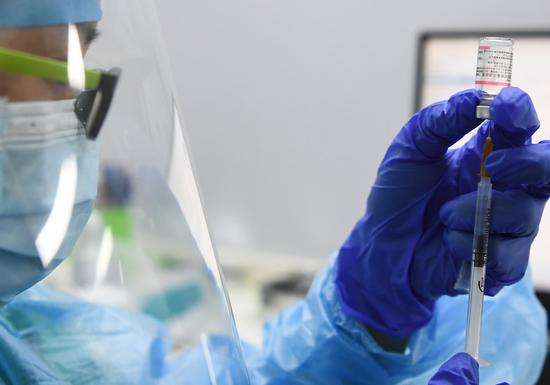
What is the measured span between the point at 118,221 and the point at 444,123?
0.35 metres

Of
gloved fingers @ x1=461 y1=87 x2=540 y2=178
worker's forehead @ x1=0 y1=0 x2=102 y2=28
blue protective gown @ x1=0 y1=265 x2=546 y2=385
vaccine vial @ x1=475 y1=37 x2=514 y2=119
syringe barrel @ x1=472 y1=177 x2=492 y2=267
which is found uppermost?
worker's forehead @ x1=0 y1=0 x2=102 y2=28

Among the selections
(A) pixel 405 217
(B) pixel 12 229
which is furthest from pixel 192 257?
(A) pixel 405 217

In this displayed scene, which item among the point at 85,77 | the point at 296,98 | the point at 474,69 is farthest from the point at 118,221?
the point at 296,98

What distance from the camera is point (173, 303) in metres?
0.58

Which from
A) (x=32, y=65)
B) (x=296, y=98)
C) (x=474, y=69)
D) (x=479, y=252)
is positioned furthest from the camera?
(x=296, y=98)

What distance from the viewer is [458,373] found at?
1.95ft

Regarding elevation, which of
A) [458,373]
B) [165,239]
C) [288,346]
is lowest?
[288,346]

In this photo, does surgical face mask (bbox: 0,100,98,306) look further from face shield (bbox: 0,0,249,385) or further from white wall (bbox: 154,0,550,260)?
white wall (bbox: 154,0,550,260)

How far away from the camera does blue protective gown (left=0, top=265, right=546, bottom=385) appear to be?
583 millimetres

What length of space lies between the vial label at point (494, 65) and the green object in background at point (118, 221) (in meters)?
0.37

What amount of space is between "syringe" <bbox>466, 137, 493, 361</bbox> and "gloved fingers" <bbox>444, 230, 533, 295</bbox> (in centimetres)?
2

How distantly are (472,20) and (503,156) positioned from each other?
1068 millimetres

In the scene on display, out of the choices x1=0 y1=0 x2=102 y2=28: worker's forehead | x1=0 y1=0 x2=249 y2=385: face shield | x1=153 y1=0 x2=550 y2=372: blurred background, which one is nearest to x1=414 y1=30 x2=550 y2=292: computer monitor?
x1=153 y1=0 x2=550 y2=372: blurred background

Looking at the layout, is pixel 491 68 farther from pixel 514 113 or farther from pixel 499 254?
pixel 499 254
